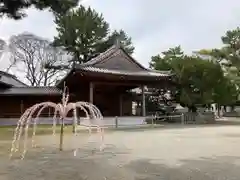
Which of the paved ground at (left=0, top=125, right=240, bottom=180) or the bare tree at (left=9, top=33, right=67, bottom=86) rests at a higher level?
the bare tree at (left=9, top=33, right=67, bottom=86)

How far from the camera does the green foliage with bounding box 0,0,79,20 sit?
9.40 metres

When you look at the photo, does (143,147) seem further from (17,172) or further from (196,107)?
(196,107)

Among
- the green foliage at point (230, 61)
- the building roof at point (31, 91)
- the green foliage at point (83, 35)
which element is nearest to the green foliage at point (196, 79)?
the green foliage at point (230, 61)

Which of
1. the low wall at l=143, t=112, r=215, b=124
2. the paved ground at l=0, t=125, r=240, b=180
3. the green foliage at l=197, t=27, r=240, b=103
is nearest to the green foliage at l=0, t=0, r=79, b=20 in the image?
the paved ground at l=0, t=125, r=240, b=180

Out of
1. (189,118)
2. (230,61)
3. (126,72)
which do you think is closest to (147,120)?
(189,118)

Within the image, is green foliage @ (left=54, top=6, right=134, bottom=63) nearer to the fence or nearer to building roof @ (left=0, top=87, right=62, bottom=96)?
building roof @ (left=0, top=87, right=62, bottom=96)

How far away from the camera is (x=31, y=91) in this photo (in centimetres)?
3002

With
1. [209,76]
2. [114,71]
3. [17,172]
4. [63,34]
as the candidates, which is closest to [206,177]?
[17,172]

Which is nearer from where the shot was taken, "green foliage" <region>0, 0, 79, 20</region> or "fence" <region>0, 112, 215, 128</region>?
"green foliage" <region>0, 0, 79, 20</region>

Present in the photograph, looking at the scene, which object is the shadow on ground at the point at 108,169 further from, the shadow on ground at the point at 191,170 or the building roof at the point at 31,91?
the building roof at the point at 31,91

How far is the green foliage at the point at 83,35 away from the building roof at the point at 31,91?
434 inches

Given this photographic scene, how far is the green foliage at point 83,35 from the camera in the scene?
136 ft

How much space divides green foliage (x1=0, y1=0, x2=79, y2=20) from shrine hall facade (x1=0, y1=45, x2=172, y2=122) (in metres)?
13.2

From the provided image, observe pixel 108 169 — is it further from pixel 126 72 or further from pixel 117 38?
pixel 117 38
